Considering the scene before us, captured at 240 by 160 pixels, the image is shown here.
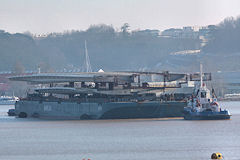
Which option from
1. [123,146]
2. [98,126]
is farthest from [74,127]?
[123,146]

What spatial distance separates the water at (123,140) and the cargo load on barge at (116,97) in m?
5.06

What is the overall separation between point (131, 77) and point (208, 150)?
47376mm

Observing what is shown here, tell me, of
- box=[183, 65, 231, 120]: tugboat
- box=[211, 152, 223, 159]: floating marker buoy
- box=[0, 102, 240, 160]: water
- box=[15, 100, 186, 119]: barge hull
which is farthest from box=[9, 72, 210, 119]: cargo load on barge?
box=[211, 152, 223, 159]: floating marker buoy

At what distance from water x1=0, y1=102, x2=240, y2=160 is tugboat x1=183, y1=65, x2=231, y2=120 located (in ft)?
3.84

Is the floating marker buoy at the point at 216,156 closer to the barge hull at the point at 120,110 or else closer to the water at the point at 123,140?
the water at the point at 123,140

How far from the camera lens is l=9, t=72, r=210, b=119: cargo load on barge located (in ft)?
348

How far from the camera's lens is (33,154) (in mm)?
69625

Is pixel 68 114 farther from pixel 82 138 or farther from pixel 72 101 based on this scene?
pixel 82 138

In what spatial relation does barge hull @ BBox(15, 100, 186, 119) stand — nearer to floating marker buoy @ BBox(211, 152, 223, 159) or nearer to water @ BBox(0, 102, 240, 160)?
water @ BBox(0, 102, 240, 160)

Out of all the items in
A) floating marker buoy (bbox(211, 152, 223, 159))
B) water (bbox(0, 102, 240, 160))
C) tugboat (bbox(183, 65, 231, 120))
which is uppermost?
tugboat (bbox(183, 65, 231, 120))

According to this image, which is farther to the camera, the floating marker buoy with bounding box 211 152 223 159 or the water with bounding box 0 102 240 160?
the water with bounding box 0 102 240 160

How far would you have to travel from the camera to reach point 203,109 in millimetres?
98500

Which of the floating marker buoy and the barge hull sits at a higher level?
the barge hull

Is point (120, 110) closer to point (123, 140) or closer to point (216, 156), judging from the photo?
point (123, 140)
